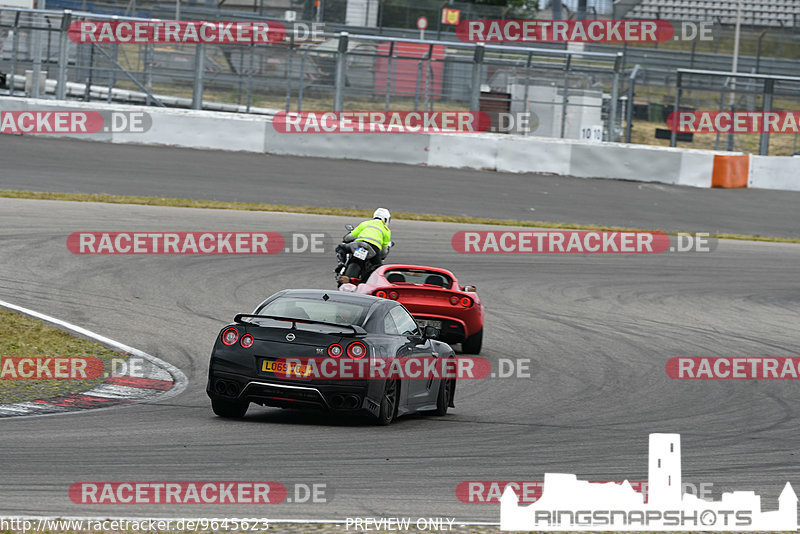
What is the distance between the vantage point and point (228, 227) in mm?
20562

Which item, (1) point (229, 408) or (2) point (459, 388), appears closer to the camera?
(1) point (229, 408)

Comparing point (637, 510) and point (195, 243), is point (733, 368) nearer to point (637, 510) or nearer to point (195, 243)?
point (637, 510)

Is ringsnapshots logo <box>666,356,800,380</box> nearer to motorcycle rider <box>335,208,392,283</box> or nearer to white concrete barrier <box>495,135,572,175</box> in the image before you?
motorcycle rider <box>335,208,392,283</box>

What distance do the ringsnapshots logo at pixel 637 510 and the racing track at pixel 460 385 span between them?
40 centimetres

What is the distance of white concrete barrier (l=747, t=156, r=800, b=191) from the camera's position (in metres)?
29.2

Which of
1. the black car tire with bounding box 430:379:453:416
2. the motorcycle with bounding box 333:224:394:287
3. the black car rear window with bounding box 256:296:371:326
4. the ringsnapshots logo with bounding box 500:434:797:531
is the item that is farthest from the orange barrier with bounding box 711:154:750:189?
the ringsnapshots logo with bounding box 500:434:797:531

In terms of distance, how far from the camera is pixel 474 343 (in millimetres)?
13906

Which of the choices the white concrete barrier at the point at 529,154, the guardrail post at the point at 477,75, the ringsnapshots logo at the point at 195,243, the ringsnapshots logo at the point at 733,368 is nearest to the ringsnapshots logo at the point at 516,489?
the ringsnapshots logo at the point at 733,368

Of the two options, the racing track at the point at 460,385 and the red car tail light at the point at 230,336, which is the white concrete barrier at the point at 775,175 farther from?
the red car tail light at the point at 230,336

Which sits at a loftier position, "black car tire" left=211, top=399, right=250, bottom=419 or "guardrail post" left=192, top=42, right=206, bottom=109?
"guardrail post" left=192, top=42, right=206, bottom=109

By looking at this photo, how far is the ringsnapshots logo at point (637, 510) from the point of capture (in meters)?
6.37

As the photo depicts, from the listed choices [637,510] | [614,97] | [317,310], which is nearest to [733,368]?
[317,310]

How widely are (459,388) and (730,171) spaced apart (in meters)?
18.7

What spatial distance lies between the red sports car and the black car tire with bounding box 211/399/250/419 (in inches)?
162
